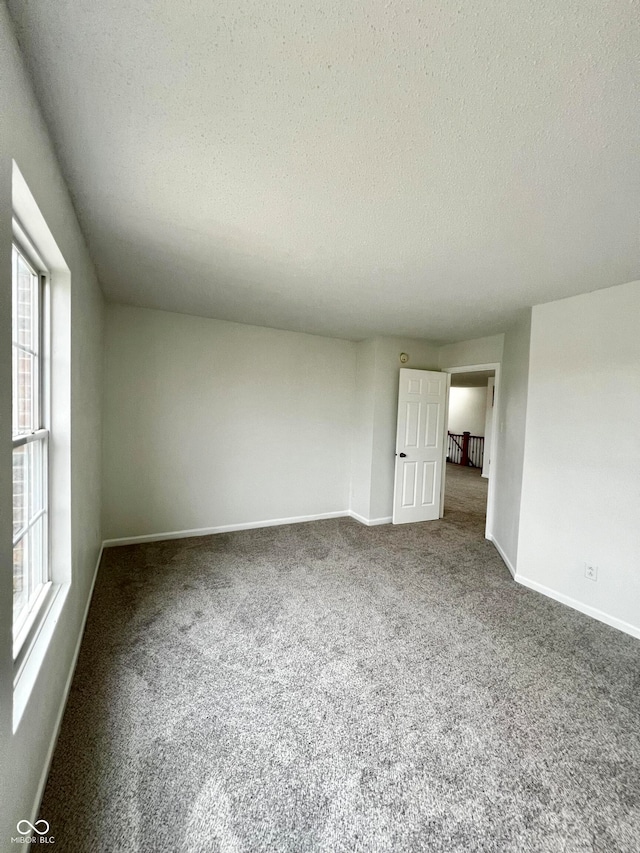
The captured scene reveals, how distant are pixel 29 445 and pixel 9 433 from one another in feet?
2.60

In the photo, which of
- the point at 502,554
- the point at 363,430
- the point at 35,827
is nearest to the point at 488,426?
the point at 363,430

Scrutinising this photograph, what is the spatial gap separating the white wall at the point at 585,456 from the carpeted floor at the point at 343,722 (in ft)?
1.01

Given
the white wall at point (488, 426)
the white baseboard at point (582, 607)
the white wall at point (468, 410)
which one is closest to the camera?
the white baseboard at point (582, 607)

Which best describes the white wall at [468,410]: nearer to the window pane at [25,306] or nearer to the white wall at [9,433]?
the white wall at [9,433]

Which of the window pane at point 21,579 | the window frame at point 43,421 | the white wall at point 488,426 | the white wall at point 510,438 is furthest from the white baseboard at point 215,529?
the white wall at point 488,426

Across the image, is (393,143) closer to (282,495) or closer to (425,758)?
(425,758)

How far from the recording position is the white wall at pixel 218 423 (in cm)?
368

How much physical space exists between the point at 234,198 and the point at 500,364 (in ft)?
11.8

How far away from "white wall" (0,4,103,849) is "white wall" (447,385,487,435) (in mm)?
10039

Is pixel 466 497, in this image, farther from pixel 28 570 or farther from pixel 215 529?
pixel 28 570

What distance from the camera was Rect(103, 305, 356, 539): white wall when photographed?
3684mm

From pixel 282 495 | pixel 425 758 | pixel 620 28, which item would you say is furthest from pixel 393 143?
pixel 282 495

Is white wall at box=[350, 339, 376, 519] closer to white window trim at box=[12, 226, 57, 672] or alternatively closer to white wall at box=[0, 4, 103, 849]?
white wall at box=[0, 4, 103, 849]

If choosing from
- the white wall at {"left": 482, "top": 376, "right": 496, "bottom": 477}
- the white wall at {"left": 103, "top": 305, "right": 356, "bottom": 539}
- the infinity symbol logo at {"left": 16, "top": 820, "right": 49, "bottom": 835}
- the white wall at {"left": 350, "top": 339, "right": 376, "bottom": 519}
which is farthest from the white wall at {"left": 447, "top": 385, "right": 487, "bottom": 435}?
the infinity symbol logo at {"left": 16, "top": 820, "right": 49, "bottom": 835}
